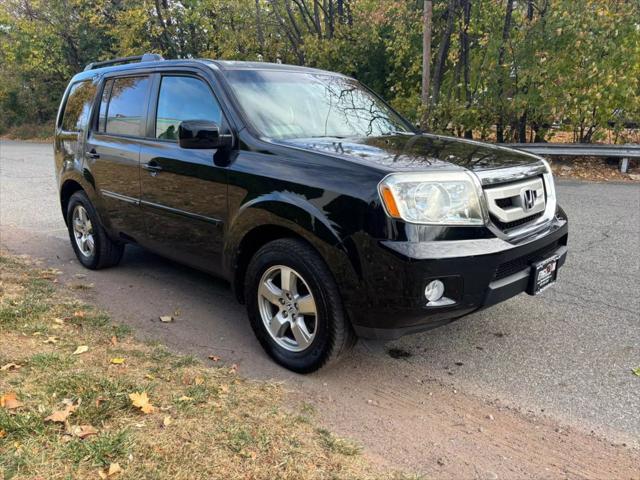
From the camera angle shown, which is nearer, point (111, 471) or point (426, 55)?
point (111, 471)

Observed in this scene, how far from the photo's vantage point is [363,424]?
2.84 m

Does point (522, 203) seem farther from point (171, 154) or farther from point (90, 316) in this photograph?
point (90, 316)

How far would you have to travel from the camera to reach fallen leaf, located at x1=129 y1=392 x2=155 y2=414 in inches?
109

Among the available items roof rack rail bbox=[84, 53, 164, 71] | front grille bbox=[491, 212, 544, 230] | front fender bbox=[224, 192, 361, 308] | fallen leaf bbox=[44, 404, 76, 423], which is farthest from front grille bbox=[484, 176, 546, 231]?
roof rack rail bbox=[84, 53, 164, 71]

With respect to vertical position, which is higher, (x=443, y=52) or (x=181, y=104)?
(x=443, y=52)

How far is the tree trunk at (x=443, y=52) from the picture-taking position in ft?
39.0

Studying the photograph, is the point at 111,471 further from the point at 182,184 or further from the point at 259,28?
the point at 259,28

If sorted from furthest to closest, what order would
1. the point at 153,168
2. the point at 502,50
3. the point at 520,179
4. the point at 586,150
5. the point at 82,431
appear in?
the point at 502,50 → the point at 586,150 → the point at 153,168 → the point at 520,179 → the point at 82,431

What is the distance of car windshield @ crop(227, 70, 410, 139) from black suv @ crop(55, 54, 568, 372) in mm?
13

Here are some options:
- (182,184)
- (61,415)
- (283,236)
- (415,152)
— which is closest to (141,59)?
(182,184)

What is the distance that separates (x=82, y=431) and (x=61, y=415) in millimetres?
183

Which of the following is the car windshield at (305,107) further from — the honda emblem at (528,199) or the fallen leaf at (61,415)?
the fallen leaf at (61,415)

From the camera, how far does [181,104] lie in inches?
162

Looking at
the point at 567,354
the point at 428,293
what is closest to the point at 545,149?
the point at 567,354
